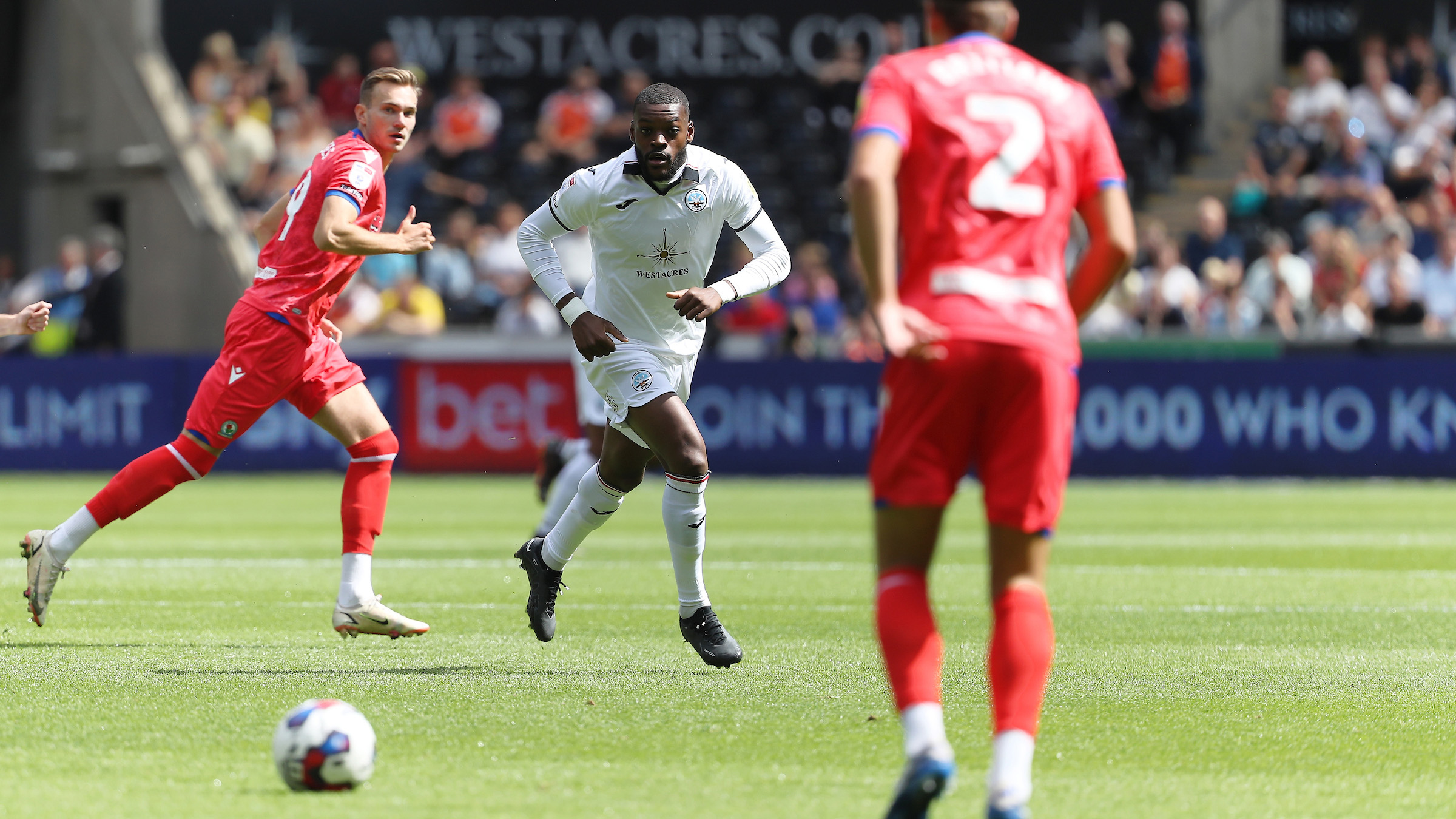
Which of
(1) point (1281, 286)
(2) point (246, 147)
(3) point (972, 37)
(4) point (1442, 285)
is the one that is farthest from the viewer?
(2) point (246, 147)

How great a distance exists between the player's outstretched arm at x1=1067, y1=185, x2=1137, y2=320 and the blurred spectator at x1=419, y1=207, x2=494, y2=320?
1839 cm

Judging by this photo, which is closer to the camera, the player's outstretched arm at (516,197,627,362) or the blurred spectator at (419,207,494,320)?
the player's outstretched arm at (516,197,627,362)

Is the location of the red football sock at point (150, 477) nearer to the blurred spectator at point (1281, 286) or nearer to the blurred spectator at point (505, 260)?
the blurred spectator at point (1281, 286)

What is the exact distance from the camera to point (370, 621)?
7559 mm

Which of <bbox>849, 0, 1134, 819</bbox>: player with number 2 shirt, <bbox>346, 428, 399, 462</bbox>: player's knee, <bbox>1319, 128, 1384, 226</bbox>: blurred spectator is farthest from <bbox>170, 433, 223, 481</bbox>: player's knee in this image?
<bbox>1319, 128, 1384, 226</bbox>: blurred spectator

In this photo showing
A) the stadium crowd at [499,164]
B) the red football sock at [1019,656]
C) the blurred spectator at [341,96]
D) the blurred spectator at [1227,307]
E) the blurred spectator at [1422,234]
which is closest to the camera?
the red football sock at [1019,656]

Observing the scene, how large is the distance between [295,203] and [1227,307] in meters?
14.1

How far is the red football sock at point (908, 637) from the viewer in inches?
173

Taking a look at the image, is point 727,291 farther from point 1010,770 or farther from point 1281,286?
point 1281,286

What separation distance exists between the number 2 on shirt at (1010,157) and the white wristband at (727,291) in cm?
263

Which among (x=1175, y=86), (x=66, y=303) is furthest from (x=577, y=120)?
(x=1175, y=86)

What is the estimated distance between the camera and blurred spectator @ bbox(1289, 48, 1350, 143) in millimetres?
22641

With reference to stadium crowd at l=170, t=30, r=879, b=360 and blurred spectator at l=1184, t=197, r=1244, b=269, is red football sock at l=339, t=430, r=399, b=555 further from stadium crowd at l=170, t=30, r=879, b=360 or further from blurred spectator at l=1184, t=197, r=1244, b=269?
blurred spectator at l=1184, t=197, r=1244, b=269

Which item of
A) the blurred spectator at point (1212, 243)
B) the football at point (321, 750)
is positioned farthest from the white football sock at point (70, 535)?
the blurred spectator at point (1212, 243)
